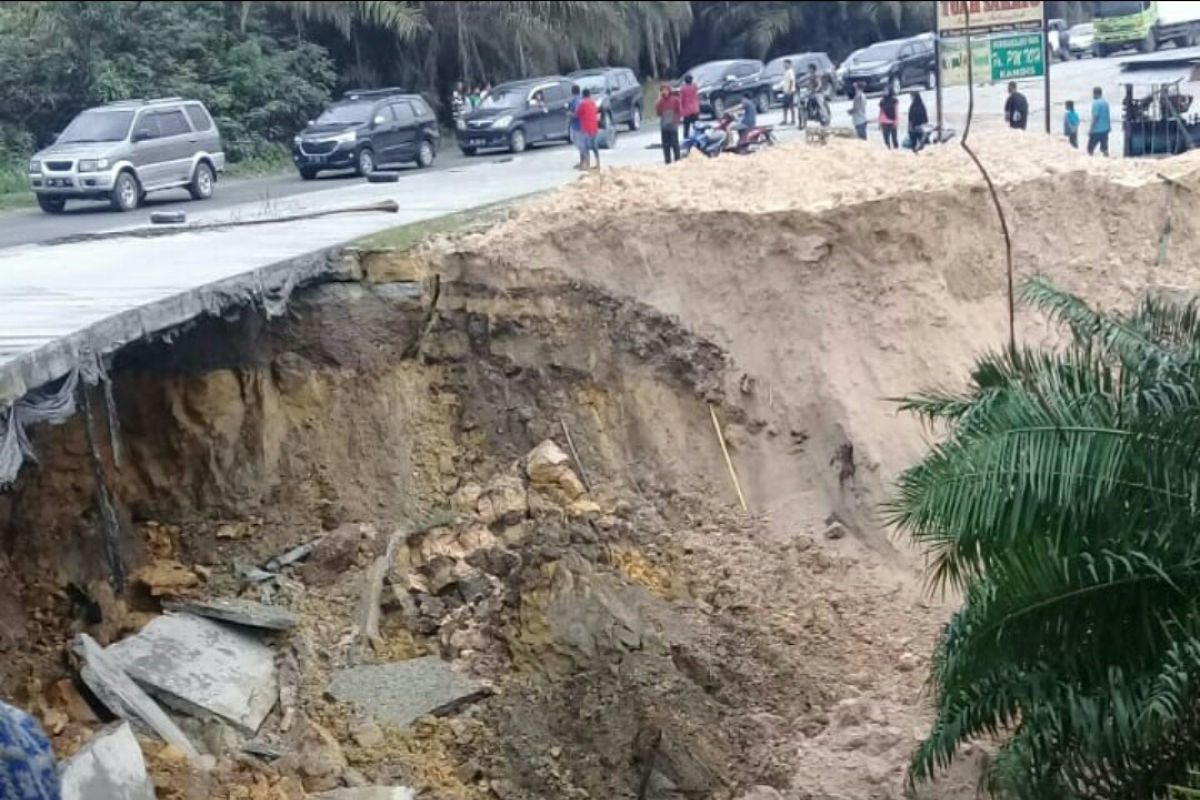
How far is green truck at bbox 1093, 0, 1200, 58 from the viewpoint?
23000 mm

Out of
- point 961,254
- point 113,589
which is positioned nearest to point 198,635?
point 113,589

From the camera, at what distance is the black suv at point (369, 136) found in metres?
26.9

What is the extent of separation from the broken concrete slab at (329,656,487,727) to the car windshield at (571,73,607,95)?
23.5 meters

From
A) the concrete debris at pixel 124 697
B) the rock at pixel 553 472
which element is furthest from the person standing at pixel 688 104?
the concrete debris at pixel 124 697

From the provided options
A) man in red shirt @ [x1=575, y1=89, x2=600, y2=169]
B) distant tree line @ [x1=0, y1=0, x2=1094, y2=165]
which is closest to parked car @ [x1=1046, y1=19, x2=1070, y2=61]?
distant tree line @ [x1=0, y1=0, x2=1094, y2=165]

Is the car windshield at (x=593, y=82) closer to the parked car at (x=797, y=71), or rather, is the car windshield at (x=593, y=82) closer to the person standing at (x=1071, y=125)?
the parked car at (x=797, y=71)

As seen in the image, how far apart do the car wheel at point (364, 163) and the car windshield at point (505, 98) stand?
483 cm

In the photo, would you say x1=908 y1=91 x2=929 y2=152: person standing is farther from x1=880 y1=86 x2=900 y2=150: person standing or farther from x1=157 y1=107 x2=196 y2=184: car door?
x1=157 y1=107 x2=196 y2=184: car door

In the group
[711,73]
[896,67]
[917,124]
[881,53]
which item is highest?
[881,53]

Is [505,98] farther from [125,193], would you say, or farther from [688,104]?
[125,193]

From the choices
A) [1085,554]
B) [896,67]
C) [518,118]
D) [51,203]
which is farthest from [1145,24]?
[1085,554]

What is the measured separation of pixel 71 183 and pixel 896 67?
1855cm

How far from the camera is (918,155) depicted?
58.3 feet

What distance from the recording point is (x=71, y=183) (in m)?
21.8
